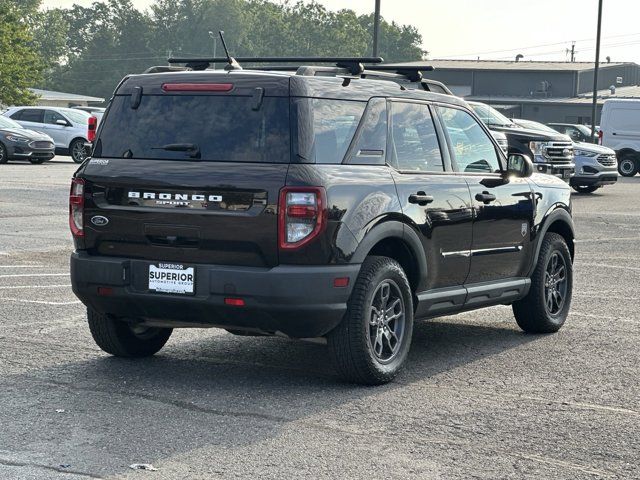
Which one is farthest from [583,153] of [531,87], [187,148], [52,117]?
[531,87]

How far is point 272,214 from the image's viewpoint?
7117 mm

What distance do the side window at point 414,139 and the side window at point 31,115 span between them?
32.4m

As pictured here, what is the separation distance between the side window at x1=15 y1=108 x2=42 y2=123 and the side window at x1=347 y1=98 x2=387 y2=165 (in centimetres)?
3272

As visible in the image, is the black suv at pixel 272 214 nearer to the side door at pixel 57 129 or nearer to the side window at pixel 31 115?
the side door at pixel 57 129

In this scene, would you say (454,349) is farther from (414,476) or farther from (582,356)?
(414,476)

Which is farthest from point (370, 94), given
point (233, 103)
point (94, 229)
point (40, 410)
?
point (40, 410)

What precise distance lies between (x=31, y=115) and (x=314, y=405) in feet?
111

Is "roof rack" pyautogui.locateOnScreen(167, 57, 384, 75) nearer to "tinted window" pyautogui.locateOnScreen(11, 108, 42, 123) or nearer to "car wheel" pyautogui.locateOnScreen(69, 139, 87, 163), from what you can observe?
"car wheel" pyautogui.locateOnScreen(69, 139, 87, 163)

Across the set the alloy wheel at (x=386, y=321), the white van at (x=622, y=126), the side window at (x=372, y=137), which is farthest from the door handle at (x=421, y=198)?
the white van at (x=622, y=126)

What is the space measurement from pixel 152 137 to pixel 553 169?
21232 mm

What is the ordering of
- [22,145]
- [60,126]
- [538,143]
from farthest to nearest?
[60,126], [22,145], [538,143]

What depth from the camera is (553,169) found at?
28.0 metres

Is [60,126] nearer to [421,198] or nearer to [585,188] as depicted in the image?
[585,188]

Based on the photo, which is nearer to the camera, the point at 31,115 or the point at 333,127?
the point at 333,127
